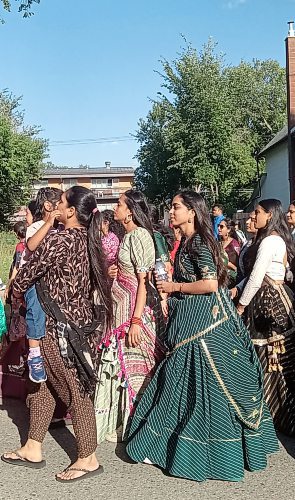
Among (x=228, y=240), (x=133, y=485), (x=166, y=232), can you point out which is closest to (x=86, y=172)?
(x=228, y=240)

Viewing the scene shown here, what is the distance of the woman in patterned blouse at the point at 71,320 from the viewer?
3844 mm

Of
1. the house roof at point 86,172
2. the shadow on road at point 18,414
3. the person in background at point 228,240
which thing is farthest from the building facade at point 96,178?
the shadow on road at point 18,414

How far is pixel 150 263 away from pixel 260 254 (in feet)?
2.78

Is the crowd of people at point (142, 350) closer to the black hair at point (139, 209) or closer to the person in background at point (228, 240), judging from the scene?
the black hair at point (139, 209)

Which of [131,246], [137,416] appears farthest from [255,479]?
[131,246]

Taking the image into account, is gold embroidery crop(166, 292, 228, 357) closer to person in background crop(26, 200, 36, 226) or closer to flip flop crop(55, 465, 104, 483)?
flip flop crop(55, 465, 104, 483)

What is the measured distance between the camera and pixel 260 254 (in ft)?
15.2

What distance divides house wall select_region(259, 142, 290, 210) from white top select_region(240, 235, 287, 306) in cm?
2656

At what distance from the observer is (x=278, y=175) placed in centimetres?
3369

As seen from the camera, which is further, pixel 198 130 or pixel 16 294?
pixel 198 130

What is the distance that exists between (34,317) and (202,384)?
113 cm

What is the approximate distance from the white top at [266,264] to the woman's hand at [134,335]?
862mm

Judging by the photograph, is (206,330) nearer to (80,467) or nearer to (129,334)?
(129,334)

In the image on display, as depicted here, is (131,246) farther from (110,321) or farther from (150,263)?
(110,321)
